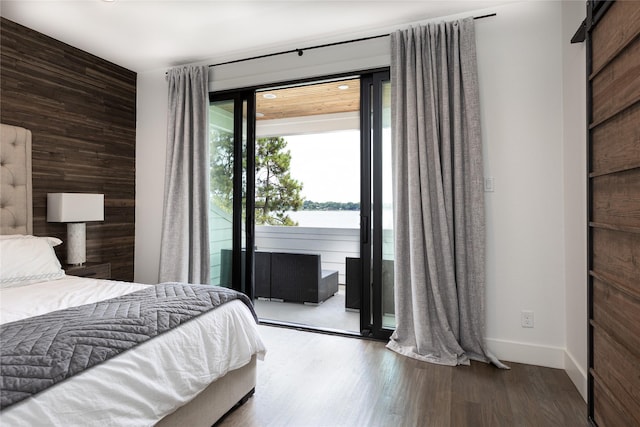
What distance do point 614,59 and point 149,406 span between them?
7.49 feet

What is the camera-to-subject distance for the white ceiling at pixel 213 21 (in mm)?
2652

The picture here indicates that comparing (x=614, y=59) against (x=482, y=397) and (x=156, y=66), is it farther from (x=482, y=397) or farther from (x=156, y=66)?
(x=156, y=66)

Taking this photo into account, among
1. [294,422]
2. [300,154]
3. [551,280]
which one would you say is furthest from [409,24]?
[300,154]

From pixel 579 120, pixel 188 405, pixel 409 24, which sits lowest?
pixel 188 405

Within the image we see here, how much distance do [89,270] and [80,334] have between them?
2061 mm

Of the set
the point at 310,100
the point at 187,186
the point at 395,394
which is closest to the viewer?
the point at 395,394

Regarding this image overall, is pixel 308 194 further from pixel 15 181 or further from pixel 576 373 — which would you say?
pixel 576 373

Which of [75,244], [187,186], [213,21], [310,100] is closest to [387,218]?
[187,186]

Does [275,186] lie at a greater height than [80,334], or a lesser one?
greater

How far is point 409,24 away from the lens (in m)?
2.87

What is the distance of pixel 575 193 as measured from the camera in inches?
88.4

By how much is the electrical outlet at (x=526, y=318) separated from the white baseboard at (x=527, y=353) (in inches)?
5.3

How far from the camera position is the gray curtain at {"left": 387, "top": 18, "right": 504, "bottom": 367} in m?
2.58

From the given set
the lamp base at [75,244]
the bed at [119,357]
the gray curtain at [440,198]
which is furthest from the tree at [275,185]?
the bed at [119,357]
